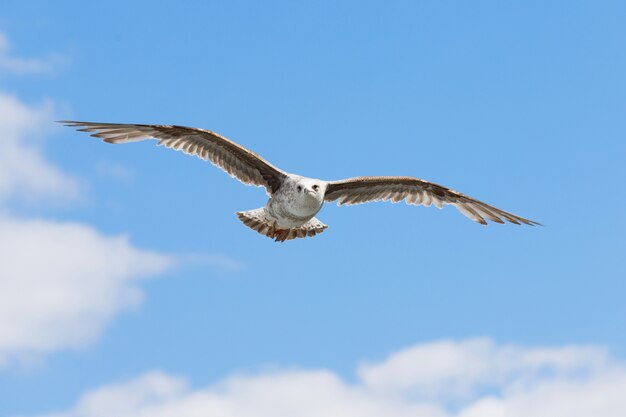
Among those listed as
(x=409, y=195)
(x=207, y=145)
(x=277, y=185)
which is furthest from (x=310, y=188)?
(x=409, y=195)

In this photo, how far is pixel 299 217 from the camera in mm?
17766

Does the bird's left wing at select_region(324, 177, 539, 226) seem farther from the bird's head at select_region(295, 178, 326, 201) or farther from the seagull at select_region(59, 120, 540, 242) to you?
the bird's head at select_region(295, 178, 326, 201)

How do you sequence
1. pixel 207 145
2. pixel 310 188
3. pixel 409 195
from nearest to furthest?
pixel 310 188
pixel 207 145
pixel 409 195

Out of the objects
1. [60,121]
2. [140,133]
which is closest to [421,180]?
[140,133]

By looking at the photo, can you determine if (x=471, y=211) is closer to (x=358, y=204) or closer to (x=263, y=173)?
(x=358, y=204)

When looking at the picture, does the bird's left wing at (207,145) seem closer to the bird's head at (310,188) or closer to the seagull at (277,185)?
the seagull at (277,185)

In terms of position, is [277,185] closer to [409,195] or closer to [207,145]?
[207,145]

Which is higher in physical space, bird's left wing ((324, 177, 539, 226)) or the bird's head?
bird's left wing ((324, 177, 539, 226))

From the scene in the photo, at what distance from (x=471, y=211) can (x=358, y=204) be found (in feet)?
9.09

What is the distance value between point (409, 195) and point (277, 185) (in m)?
3.46

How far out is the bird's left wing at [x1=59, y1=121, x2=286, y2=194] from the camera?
17688mm

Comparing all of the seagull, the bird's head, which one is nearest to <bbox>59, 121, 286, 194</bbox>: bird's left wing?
the seagull

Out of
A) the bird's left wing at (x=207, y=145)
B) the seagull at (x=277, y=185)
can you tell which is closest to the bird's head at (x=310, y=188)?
the seagull at (x=277, y=185)

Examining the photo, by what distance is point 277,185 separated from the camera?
1848cm
